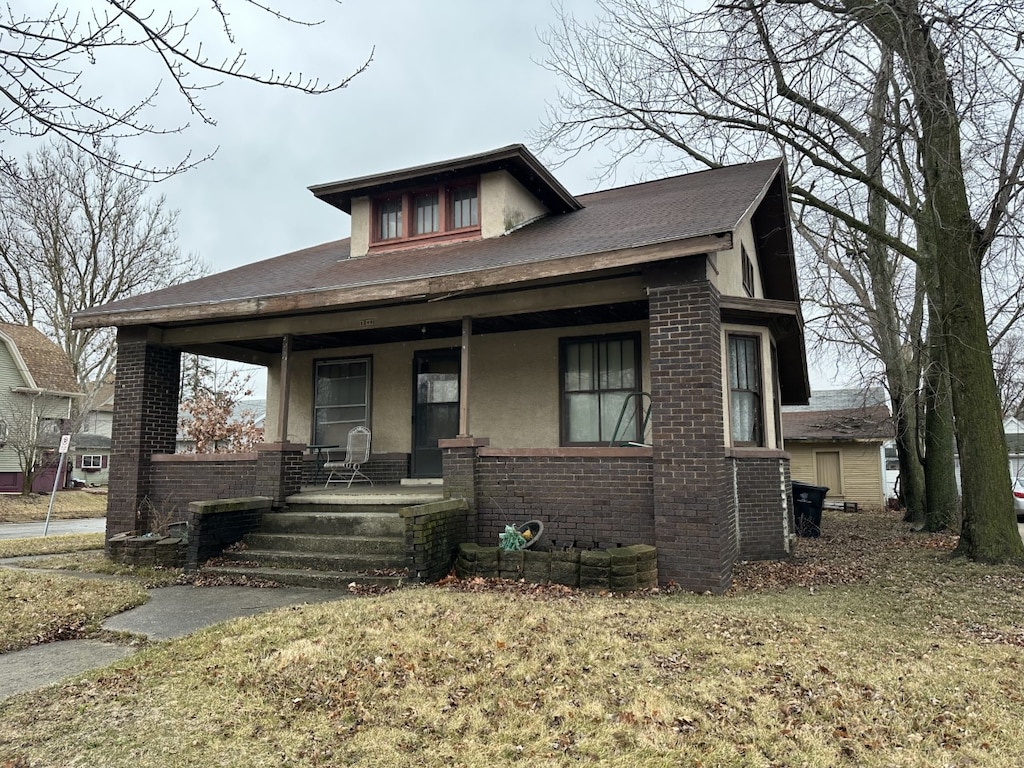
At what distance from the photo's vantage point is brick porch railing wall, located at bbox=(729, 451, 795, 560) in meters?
8.47

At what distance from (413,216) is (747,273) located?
529 centimetres

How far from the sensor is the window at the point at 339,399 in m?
10.8

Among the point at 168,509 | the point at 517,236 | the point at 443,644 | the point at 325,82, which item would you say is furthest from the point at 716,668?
the point at 168,509

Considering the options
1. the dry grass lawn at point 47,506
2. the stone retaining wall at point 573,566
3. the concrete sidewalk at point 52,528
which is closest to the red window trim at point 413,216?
the stone retaining wall at point 573,566

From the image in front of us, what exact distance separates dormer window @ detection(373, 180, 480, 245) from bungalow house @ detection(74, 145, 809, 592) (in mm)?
35

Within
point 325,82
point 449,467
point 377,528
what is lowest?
point 377,528

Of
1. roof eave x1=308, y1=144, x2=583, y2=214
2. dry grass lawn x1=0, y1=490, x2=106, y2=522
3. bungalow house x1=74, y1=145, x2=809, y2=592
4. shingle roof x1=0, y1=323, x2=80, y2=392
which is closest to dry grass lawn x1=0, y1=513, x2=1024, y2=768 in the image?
bungalow house x1=74, y1=145, x2=809, y2=592

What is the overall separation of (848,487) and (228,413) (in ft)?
71.5

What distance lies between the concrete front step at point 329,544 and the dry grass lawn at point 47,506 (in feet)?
53.9

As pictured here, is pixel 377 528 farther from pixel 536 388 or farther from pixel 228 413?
pixel 228 413

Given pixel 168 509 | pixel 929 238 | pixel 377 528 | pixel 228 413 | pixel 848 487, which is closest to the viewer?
pixel 377 528

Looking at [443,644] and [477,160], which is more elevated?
[477,160]

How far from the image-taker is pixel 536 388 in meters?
9.36

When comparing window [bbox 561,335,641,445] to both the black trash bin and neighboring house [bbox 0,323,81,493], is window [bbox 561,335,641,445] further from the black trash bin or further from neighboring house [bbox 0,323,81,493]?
neighboring house [bbox 0,323,81,493]
